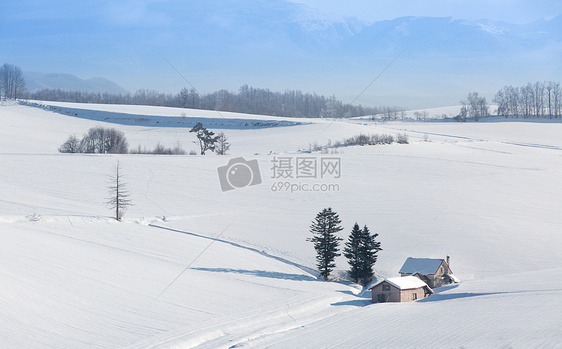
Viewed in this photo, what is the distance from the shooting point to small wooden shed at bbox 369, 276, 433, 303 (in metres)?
25.4

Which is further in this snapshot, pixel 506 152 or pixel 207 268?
pixel 506 152

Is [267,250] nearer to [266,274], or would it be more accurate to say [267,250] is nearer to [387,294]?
[266,274]

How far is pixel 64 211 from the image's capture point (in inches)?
1490

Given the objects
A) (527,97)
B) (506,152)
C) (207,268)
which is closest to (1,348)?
(207,268)

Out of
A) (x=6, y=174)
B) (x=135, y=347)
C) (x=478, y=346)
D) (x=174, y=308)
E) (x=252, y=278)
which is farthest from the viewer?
(x=6, y=174)

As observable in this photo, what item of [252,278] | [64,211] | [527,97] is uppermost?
[527,97]

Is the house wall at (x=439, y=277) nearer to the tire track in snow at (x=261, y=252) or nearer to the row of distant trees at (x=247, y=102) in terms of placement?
the tire track in snow at (x=261, y=252)

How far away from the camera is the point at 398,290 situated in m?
25.3

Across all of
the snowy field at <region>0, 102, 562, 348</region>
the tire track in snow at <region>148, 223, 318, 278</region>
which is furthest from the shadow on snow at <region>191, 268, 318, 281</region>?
the tire track in snow at <region>148, 223, 318, 278</region>

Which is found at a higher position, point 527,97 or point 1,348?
point 527,97

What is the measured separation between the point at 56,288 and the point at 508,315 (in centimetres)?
1877

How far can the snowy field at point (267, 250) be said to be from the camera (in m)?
19.1

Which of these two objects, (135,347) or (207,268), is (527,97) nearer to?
(207,268)

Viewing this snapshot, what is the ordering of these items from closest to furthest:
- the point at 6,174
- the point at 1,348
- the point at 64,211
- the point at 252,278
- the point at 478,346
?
the point at 478,346 < the point at 1,348 < the point at 252,278 < the point at 64,211 < the point at 6,174
